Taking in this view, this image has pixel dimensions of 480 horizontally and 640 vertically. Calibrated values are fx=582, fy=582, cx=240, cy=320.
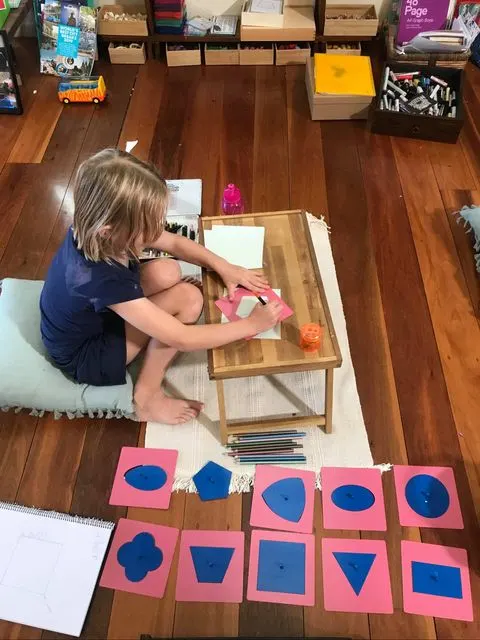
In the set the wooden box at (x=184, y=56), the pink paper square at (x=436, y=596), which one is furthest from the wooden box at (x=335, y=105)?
the pink paper square at (x=436, y=596)

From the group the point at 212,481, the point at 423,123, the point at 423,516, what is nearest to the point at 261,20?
the point at 423,123

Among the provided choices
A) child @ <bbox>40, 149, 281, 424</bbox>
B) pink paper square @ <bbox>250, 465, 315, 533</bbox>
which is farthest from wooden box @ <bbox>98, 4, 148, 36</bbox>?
pink paper square @ <bbox>250, 465, 315, 533</bbox>

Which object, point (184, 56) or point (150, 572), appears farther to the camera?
point (184, 56)

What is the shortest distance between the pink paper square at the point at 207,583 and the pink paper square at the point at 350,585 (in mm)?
184

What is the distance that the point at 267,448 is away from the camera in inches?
56.4

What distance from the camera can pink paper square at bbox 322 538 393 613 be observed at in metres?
1.21

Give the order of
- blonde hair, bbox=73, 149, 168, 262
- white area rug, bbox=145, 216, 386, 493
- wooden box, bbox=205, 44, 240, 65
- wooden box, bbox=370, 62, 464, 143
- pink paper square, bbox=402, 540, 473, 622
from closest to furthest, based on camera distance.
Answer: blonde hair, bbox=73, 149, 168, 262
pink paper square, bbox=402, 540, 473, 622
white area rug, bbox=145, 216, 386, 493
wooden box, bbox=370, 62, 464, 143
wooden box, bbox=205, 44, 240, 65

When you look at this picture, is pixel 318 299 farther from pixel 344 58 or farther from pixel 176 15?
pixel 176 15

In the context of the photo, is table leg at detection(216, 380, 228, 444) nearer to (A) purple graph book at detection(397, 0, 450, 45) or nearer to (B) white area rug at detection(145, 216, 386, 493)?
(B) white area rug at detection(145, 216, 386, 493)

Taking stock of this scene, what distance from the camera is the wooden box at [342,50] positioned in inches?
101

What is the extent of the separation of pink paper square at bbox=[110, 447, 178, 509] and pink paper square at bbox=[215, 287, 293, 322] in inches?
15.2

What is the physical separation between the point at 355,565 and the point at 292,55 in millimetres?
2192

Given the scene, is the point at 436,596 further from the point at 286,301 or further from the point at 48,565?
the point at 48,565

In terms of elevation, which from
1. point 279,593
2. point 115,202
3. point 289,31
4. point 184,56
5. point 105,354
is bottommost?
point 279,593
